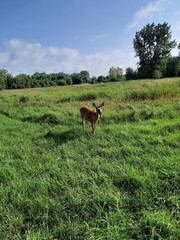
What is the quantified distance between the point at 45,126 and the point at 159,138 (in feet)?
15.0

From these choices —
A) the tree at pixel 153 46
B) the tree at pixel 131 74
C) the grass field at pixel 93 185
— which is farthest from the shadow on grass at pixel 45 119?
the tree at pixel 131 74

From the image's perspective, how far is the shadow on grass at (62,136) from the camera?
5.76 meters

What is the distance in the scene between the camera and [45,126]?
304 inches

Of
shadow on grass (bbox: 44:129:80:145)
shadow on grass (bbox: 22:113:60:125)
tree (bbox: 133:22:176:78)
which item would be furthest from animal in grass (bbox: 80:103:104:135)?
tree (bbox: 133:22:176:78)

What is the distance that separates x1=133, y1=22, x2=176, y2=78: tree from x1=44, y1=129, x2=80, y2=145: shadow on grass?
120 feet

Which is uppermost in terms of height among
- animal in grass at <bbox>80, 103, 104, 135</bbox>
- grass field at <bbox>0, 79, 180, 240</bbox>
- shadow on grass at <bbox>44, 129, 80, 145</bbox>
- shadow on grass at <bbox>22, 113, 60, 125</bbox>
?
animal in grass at <bbox>80, 103, 104, 135</bbox>

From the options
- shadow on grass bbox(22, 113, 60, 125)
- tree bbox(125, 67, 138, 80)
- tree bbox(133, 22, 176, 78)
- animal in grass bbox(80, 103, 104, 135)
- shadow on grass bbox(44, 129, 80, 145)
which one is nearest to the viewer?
shadow on grass bbox(44, 129, 80, 145)

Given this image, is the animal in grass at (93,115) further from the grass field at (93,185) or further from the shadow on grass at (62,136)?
the shadow on grass at (62,136)

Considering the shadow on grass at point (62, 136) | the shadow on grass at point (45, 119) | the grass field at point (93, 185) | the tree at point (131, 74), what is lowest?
the grass field at point (93, 185)

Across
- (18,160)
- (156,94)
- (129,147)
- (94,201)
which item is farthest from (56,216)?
(156,94)

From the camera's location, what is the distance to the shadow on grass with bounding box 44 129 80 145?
227 inches

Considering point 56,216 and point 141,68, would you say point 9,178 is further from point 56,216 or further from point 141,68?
point 141,68

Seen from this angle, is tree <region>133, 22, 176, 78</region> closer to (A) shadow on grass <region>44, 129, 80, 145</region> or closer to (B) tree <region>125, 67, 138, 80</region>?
(B) tree <region>125, 67, 138, 80</region>

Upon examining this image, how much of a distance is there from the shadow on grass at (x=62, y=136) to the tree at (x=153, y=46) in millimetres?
36430
